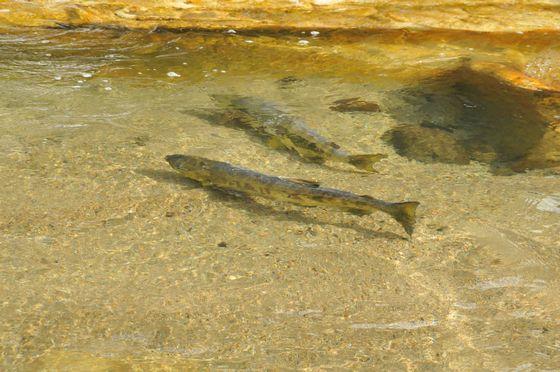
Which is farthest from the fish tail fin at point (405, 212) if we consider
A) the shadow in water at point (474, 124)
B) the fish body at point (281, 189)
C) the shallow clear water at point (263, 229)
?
the shadow in water at point (474, 124)

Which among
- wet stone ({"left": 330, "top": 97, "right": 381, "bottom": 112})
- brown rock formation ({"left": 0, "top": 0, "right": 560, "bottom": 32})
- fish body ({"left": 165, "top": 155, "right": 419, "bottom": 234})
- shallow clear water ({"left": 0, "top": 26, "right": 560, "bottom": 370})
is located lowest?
shallow clear water ({"left": 0, "top": 26, "right": 560, "bottom": 370})

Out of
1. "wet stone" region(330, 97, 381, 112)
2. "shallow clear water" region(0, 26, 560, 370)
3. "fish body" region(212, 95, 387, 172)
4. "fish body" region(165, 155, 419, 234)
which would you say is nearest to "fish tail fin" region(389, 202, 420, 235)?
"fish body" region(165, 155, 419, 234)

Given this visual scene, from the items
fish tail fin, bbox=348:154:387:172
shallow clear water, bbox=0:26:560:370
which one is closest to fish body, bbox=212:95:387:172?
fish tail fin, bbox=348:154:387:172

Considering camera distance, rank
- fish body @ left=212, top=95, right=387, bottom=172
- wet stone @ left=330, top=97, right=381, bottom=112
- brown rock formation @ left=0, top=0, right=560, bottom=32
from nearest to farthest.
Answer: fish body @ left=212, top=95, right=387, bottom=172
wet stone @ left=330, top=97, right=381, bottom=112
brown rock formation @ left=0, top=0, right=560, bottom=32

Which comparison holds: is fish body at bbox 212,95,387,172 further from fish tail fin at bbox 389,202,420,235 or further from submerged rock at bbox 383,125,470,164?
fish tail fin at bbox 389,202,420,235

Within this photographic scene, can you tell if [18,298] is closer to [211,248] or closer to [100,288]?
[100,288]

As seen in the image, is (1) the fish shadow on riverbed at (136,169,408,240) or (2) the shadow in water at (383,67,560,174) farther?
(2) the shadow in water at (383,67,560,174)

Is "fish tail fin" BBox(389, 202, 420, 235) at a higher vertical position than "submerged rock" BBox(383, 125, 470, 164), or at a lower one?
higher

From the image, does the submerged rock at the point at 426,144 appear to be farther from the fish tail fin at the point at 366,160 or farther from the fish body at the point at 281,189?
the fish body at the point at 281,189

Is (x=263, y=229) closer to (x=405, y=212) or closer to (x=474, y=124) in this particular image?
(x=405, y=212)

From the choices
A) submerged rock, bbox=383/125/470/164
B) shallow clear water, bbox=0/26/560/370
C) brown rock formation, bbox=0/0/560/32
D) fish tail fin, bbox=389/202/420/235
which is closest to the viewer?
shallow clear water, bbox=0/26/560/370
